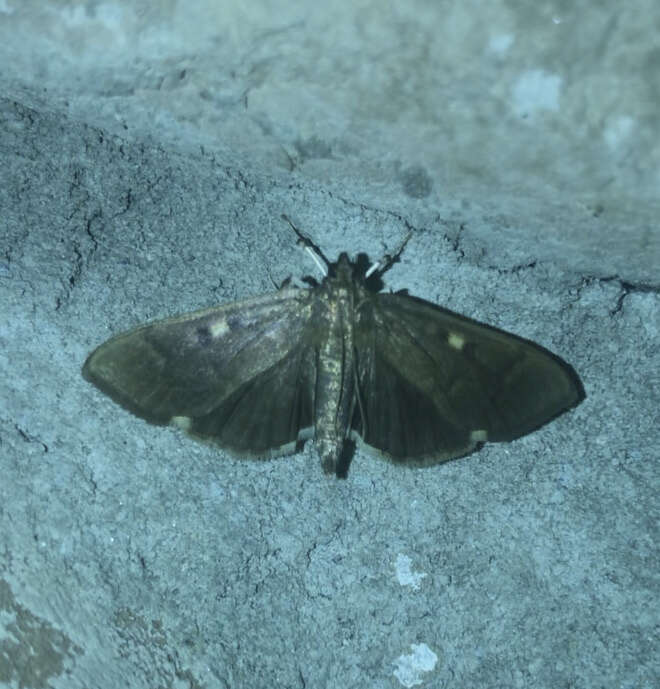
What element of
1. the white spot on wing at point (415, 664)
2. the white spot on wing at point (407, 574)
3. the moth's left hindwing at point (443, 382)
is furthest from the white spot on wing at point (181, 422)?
the white spot on wing at point (415, 664)

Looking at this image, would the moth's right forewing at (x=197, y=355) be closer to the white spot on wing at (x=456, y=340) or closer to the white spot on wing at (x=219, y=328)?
the white spot on wing at (x=219, y=328)

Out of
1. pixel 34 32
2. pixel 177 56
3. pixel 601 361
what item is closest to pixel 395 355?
pixel 601 361

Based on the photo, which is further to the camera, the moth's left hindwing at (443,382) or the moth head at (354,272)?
the moth head at (354,272)

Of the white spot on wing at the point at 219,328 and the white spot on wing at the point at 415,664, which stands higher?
the white spot on wing at the point at 219,328

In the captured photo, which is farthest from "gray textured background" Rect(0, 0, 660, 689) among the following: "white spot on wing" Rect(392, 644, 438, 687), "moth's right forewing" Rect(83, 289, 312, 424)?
"moth's right forewing" Rect(83, 289, 312, 424)

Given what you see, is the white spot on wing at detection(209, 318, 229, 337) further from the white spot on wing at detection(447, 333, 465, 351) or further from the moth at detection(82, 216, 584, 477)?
the white spot on wing at detection(447, 333, 465, 351)

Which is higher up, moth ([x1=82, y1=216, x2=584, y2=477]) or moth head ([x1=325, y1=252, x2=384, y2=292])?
moth head ([x1=325, y1=252, x2=384, y2=292])

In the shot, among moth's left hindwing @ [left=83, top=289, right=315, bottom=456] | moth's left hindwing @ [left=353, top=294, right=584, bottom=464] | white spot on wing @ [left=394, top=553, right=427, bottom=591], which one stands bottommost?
white spot on wing @ [left=394, top=553, right=427, bottom=591]
